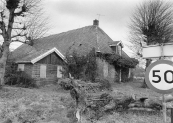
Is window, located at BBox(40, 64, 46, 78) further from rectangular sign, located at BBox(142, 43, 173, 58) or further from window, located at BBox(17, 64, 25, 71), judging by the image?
rectangular sign, located at BBox(142, 43, 173, 58)

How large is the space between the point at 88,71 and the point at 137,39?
8.52 meters

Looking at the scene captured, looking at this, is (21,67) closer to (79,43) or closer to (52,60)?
(52,60)

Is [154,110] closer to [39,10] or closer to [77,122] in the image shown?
[77,122]

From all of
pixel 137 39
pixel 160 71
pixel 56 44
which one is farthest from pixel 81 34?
pixel 160 71

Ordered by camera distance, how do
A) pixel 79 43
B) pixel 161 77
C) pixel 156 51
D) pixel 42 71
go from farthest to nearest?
pixel 79 43 < pixel 42 71 < pixel 156 51 < pixel 161 77

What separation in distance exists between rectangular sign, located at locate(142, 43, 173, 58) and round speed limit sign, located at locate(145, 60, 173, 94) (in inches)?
9.8

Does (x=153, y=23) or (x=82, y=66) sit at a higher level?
(x=153, y=23)

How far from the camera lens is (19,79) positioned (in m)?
16.0

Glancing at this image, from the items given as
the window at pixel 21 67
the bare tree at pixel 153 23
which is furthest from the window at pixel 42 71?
the bare tree at pixel 153 23

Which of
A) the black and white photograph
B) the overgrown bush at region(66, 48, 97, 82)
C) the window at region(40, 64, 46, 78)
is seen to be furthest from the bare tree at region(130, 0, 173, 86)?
the window at region(40, 64, 46, 78)

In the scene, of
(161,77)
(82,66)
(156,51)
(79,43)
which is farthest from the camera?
(79,43)

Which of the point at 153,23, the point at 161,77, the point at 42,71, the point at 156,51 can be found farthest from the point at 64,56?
the point at 161,77

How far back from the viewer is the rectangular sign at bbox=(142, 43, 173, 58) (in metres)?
3.08

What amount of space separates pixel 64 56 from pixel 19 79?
513 centimetres
